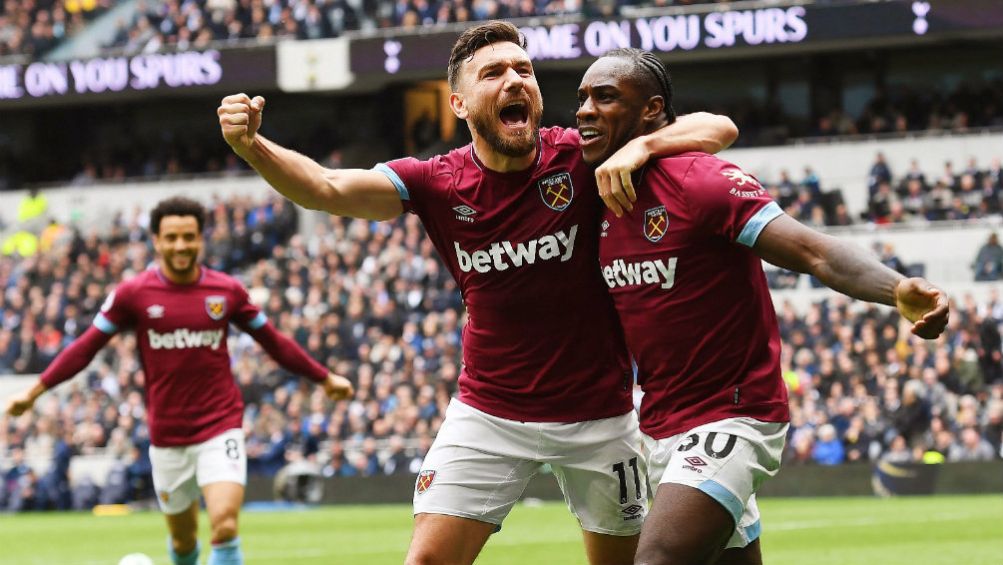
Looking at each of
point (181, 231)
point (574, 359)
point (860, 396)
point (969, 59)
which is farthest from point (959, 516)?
point (969, 59)

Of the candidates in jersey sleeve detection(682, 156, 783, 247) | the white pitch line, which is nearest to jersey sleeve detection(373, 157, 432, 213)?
jersey sleeve detection(682, 156, 783, 247)

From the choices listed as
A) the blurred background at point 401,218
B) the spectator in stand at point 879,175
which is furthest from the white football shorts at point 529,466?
the spectator in stand at point 879,175

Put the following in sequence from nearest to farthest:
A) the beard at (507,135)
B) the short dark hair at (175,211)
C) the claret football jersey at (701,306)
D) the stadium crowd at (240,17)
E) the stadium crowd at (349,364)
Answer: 1. the claret football jersey at (701,306)
2. the beard at (507,135)
3. the short dark hair at (175,211)
4. the stadium crowd at (349,364)
5. the stadium crowd at (240,17)

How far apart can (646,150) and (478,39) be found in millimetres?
973

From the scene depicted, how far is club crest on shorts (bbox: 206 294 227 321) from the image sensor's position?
33.5 ft

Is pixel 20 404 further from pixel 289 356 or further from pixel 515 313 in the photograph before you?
pixel 515 313

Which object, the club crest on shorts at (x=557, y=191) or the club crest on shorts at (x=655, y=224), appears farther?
the club crest on shorts at (x=557, y=191)

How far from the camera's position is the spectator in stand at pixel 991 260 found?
23406 millimetres

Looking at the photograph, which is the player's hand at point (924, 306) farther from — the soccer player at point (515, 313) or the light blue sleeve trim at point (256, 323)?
the light blue sleeve trim at point (256, 323)

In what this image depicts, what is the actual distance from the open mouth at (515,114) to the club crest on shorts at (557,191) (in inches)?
9.8

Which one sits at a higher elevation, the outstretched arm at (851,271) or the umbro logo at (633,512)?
the outstretched arm at (851,271)

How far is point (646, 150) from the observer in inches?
220

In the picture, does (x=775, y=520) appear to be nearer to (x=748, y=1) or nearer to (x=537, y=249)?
(x=537, y=249)

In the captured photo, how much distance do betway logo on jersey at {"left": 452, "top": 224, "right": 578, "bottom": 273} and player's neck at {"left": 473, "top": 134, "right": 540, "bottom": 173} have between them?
12.2 inches
